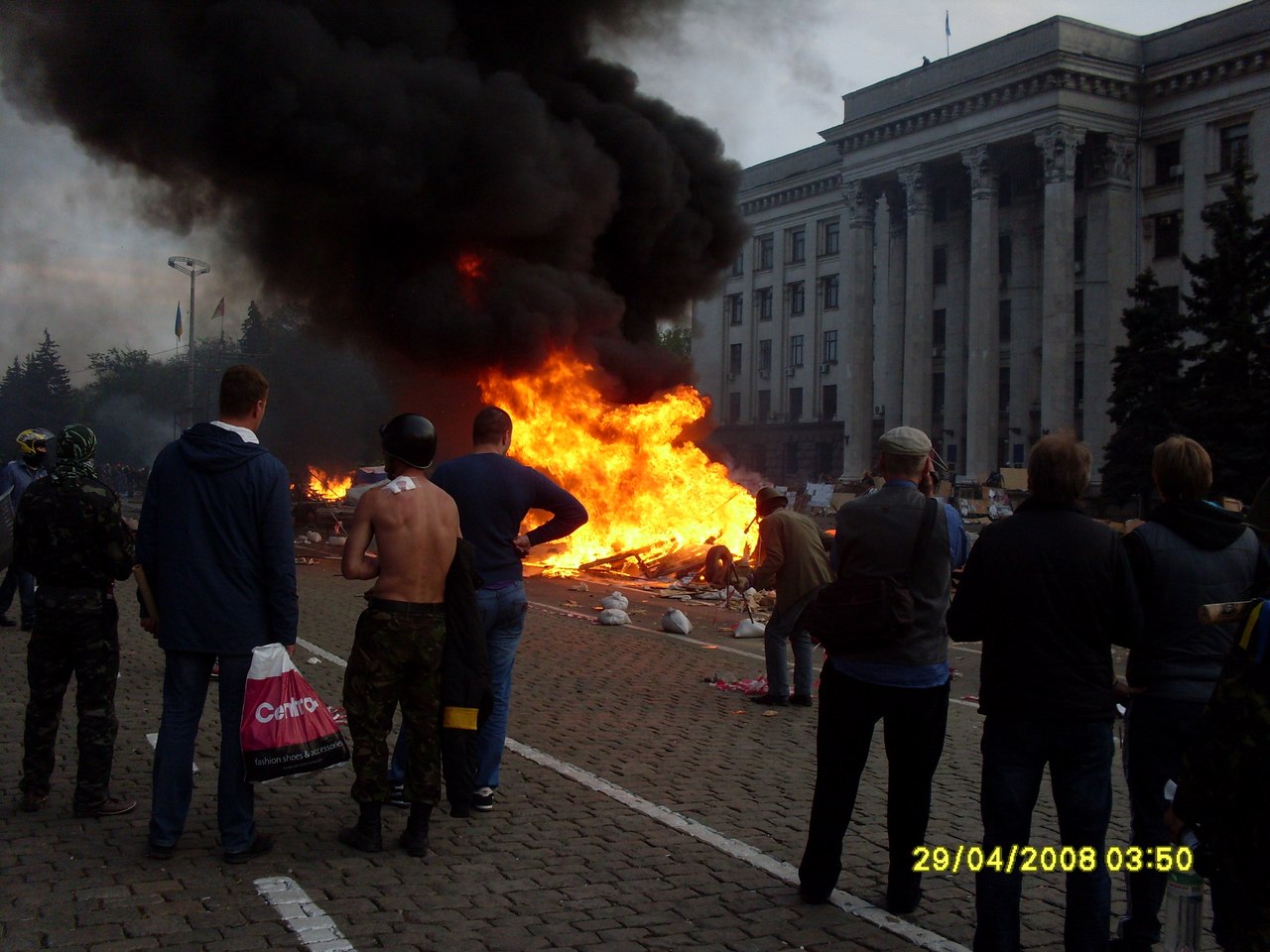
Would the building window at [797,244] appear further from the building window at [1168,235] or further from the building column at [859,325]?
the building window at [1168,235]

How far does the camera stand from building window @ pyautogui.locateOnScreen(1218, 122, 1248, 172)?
140 ft

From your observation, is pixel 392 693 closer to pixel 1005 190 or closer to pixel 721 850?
pixel 721 850

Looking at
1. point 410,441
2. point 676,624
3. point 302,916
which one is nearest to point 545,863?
point 302,916

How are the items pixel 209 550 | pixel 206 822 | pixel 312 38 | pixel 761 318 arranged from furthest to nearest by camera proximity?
1. pixel 761 318
2. pixel 312 38
3. pixel 206 822
4. pixel 209 550

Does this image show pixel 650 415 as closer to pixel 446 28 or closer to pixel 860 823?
pixel 446 28

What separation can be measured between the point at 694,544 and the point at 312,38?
465 inches

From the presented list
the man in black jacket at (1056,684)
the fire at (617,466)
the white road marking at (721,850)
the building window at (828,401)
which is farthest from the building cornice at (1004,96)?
the man in black jacket at (1056,684)

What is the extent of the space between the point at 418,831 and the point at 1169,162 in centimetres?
4979

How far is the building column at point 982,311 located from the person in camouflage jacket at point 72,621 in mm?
46538

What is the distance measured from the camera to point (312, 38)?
803 inches

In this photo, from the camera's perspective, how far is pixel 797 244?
66062mm

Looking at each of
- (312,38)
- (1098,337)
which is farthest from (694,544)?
(1098,337)

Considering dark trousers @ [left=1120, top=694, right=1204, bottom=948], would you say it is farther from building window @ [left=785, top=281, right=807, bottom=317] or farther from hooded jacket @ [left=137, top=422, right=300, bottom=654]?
building window @ [left=785, top=281, right=807, bottom=317]

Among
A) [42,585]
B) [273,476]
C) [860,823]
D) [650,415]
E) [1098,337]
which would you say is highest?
[1098,337]
